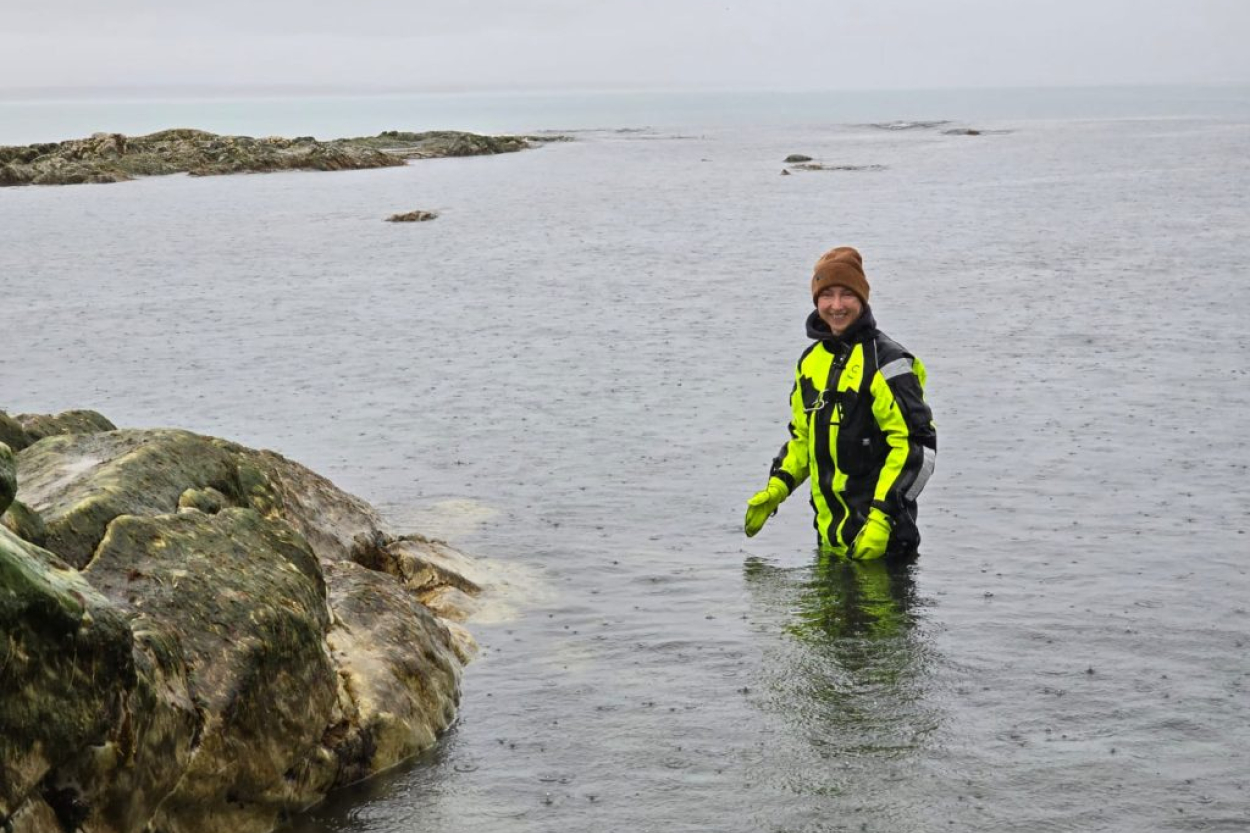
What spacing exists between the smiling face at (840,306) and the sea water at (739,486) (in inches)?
94.2

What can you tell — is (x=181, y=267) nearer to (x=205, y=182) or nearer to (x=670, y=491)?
(x=670, y=491)

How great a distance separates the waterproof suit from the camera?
1117cm

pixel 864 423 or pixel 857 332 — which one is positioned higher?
pixel 857 332

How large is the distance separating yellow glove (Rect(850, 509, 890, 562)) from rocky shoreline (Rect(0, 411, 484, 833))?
10.8 ft

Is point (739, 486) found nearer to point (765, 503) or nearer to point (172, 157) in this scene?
point (765, 503)

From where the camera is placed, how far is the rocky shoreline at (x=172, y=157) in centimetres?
9225

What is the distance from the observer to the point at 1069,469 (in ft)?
57.8

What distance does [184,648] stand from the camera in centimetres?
789

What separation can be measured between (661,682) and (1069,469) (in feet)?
28.6

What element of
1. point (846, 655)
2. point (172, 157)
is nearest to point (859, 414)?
point (846, 655)

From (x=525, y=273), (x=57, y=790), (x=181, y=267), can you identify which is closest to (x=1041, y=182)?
(x=525, y=273)

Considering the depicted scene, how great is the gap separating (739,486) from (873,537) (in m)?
5.99

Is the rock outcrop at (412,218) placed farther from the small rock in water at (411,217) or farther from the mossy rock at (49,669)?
the mossy rock at (49,669)

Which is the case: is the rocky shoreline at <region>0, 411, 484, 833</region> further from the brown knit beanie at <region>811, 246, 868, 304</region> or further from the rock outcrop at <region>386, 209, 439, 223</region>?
the rock outcrop at <region>386, 209, 439, 223</region>
